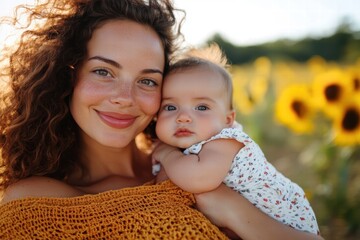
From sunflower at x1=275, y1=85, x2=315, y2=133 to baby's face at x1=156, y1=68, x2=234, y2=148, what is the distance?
2.46 meters

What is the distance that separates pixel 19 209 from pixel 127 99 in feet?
2.49

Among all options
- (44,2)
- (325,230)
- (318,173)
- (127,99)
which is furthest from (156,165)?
(318,173)

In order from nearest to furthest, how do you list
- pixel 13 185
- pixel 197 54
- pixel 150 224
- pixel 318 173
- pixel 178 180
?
pixel 150 224, pixel 178 180, pixel 13 185, pixel 197 54, pixel 318 173

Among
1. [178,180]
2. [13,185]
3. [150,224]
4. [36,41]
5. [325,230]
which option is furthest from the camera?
[325,230]

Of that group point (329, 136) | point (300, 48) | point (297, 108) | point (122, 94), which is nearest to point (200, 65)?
point (122, 94)

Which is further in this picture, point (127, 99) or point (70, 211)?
point (127, 99)

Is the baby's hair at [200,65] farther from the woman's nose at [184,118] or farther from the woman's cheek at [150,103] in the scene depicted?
the woman's nose at [184,118]

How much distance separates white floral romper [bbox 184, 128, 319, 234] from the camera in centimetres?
240

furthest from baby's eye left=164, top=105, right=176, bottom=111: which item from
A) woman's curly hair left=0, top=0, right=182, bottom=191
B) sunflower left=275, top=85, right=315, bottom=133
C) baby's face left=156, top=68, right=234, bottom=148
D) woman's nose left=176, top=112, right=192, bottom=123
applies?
sunflower left=275, top=85, right=315, bottom=133

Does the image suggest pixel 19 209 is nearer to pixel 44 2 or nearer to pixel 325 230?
pixel 44 2

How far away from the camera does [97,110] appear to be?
254cm

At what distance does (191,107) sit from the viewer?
258 cm

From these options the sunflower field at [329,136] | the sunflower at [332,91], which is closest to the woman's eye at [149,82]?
the sunflower field at [329,136]

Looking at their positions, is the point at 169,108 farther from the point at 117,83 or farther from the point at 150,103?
the point at 117,83
